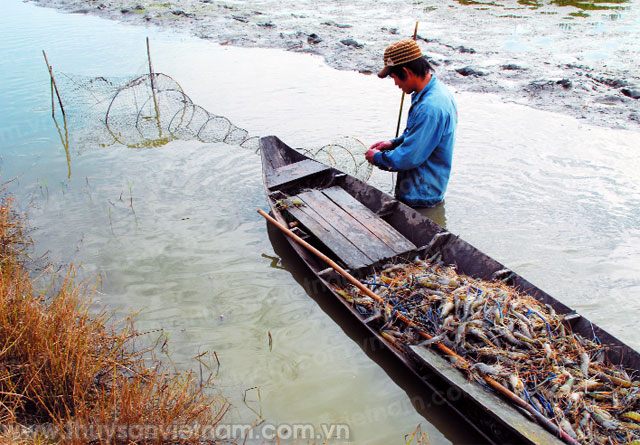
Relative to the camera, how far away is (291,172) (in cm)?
727

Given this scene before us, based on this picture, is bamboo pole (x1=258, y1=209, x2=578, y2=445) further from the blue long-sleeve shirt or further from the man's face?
the man's face

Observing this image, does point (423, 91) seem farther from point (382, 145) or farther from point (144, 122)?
point (144, 122)

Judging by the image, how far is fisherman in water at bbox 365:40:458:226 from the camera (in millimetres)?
5469

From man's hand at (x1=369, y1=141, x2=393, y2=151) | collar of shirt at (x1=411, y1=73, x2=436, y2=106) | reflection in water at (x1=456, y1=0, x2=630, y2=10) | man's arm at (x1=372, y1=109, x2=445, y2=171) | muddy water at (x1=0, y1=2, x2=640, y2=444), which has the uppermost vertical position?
reflection in water at (x1=456, y1=0, x2=630, y2=10)

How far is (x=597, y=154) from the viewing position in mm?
8547

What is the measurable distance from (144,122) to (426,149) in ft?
24.9

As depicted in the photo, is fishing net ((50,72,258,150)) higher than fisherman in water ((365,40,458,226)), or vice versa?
fisherman in water ((365,40,458,226))

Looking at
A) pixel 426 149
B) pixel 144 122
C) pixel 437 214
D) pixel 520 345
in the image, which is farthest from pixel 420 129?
pixel 144 122

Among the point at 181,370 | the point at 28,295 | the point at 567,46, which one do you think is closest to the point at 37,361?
the point at 28,295

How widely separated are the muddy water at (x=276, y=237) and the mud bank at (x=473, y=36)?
4.00ft

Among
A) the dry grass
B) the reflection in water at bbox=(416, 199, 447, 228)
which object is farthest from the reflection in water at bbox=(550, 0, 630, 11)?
the dry grass

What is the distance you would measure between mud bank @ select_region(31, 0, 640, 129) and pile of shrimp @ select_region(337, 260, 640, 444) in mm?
7476

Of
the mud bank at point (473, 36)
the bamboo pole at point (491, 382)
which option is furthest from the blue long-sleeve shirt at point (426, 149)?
the mud bank at point (473, 36)

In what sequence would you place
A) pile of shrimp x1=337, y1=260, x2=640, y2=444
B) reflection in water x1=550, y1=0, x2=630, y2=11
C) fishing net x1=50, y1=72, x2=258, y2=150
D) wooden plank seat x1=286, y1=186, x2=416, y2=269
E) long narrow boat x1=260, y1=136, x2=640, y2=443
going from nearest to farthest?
pile of shrimp x1=337, y1=260, x2=640, y2=444 → long narrow boat x1=260, y1=136, x2=640, y2=443 → wooden plank seat x1=286, y1=186, x2=416, y2=269 → fishing net x1=50, y1=72, x2=258, y2=150 → reflection in water x1=550, y1=0, x2=630, y2=11
